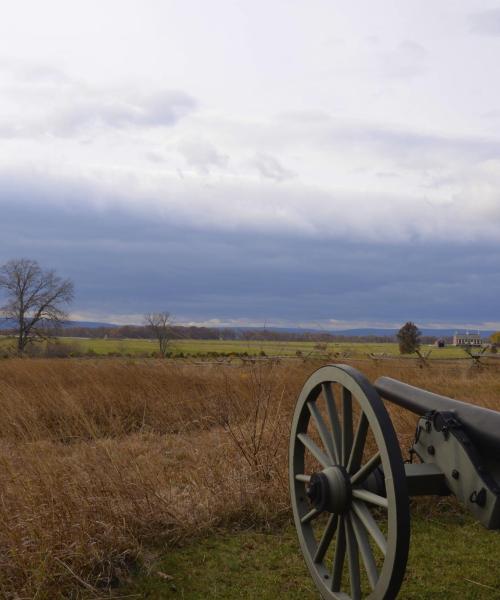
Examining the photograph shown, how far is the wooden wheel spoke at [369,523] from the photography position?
2.75 m

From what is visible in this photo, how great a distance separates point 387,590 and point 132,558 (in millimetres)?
2099

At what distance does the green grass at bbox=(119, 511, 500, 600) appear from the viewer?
3.88 m

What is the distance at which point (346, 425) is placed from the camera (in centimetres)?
317

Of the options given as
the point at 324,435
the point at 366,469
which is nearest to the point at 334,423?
the point at 324,435

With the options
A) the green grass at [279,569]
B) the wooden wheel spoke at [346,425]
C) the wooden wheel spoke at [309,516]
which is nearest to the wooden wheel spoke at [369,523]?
the wooden wheel spoke at [346,425]

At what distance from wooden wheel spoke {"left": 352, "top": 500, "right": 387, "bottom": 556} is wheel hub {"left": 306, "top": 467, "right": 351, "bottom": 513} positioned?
6 cm

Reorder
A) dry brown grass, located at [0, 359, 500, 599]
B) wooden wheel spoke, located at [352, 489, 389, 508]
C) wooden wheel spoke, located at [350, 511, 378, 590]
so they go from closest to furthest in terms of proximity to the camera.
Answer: wooden wheel spoke, located at [352, 489, 389, 508], wooden wheel spoke, located at [350, 511, 378, 590], dry brown grass, located at [0, 359, 500, 599]

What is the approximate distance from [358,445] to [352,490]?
212 mm

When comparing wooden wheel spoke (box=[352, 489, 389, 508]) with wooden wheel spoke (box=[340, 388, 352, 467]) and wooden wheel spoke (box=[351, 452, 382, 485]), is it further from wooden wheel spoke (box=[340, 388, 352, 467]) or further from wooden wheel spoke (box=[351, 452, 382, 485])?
wooden wheel spoke (box=[340, 388, 352, 467])

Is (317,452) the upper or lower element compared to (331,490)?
upper

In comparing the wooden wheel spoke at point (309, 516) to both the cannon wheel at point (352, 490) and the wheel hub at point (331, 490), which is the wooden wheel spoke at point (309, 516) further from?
the wheel hub at point (331, 490)

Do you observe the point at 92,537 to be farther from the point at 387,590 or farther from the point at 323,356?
the point at 323,356

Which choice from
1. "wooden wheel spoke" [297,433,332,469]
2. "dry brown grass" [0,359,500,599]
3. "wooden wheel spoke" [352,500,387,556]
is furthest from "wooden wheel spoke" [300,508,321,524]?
"dry brown grass" [0,359,500,599]

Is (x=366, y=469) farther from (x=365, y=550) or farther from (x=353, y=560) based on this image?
(x=353, y=560)
